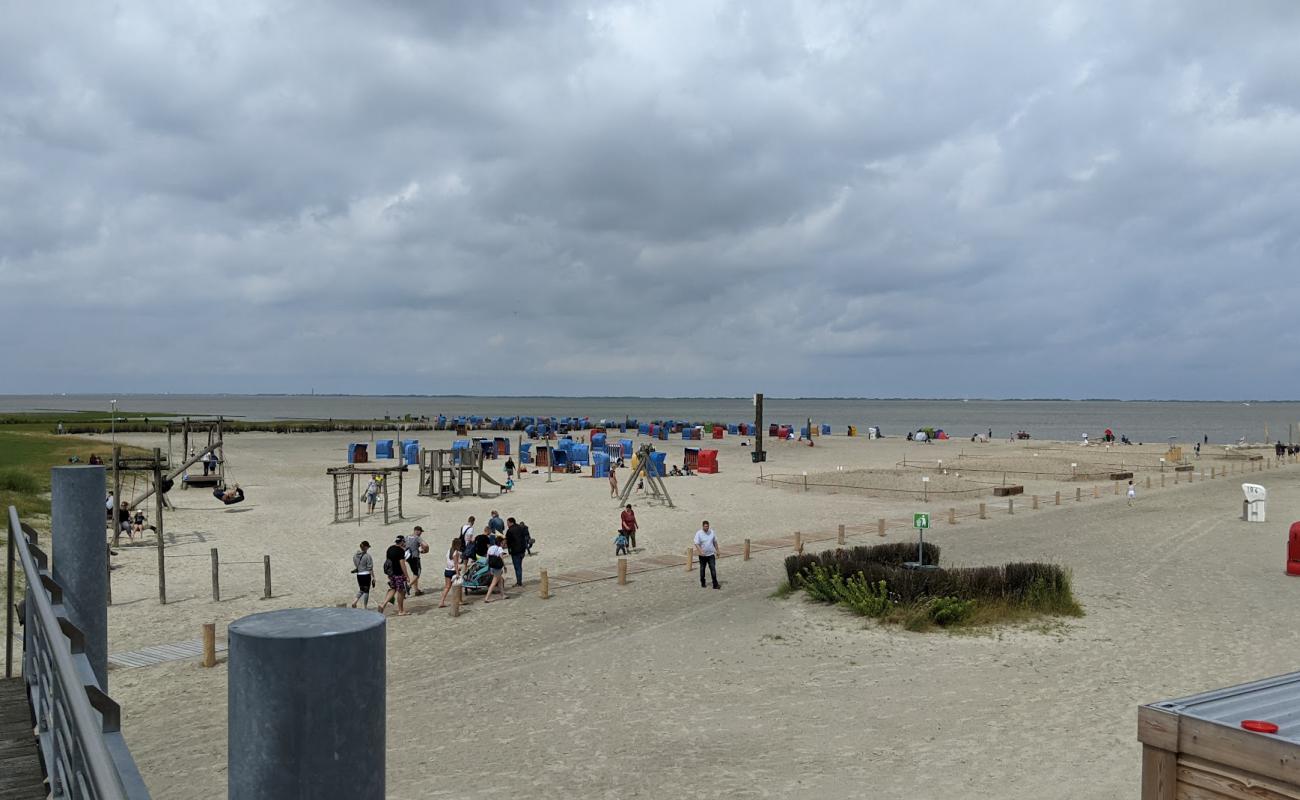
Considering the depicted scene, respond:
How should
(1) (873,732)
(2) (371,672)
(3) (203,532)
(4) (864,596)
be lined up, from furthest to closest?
(3) (203,532), (4) (864,596), (1) (873,732), (2) (371,672)

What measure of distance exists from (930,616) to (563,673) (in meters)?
6.09

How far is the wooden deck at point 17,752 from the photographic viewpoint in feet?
14.6

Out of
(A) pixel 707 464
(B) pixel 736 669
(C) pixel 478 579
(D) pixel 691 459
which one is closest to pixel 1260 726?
(B) pixel 736 669

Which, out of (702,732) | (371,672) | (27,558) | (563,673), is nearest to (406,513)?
(563,673)

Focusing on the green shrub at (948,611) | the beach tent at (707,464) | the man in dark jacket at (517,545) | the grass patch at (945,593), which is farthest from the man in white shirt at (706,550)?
the beach tent at (707,464)

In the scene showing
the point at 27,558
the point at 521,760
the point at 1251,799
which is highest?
the point at 27,558

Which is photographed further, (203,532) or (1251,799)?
(203,532)

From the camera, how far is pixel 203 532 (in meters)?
25.3

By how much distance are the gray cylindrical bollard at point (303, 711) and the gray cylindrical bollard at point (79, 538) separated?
11.7 feet

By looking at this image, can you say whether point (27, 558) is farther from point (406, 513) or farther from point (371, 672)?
point (406, 513)

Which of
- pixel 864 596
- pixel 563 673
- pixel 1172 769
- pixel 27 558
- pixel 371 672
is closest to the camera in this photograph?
pixel 371 672

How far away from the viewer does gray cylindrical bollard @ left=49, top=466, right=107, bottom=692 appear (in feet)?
15.6

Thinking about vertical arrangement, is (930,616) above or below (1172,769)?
below

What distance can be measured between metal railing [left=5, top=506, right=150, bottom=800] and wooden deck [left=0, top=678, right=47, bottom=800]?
0.20 m
